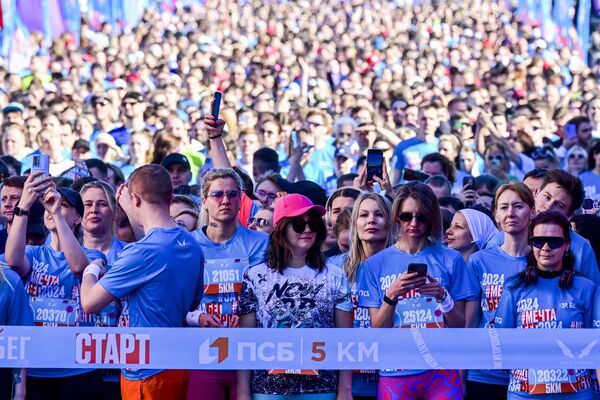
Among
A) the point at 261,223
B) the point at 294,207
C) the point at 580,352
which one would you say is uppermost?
the point at 261,223

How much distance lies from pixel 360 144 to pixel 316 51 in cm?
1636

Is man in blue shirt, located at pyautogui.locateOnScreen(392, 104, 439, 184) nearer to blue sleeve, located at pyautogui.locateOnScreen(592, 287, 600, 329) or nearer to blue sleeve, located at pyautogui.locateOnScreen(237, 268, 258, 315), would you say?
blue sleeve, located at pyautogui.locateOnScreen(592, 287, 600, 329)

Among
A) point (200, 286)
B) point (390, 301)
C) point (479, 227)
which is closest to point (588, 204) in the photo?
point (479, 227)

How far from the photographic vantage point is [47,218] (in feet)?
27.2

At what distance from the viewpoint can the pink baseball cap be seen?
Answer: 25.4ft

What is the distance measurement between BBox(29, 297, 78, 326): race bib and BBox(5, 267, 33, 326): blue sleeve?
36cm

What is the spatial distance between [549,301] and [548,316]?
81 mm

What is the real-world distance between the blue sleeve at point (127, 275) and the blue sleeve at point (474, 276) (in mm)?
1733

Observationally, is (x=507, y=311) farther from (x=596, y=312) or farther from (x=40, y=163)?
(x=40, y=163)

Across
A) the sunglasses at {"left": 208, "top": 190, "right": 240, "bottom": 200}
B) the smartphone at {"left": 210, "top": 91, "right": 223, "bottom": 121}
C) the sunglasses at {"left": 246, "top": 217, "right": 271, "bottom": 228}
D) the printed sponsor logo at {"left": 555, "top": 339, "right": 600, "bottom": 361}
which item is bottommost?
the printed sponsor logo at {"left": 555, "top": 339, "right": 600, "bottom": 361}

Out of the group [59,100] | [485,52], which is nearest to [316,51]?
[485,52]

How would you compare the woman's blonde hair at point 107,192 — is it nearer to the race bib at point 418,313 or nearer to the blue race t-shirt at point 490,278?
the race bib at point 418,313

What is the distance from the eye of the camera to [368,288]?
311 inches

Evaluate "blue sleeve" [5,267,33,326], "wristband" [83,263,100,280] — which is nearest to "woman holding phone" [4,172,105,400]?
"blue sleeve" [5,267,33,326]
